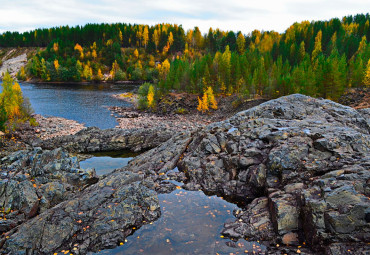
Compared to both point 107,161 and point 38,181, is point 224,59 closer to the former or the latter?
point 107,161

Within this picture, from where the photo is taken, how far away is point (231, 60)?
91125 millimetres

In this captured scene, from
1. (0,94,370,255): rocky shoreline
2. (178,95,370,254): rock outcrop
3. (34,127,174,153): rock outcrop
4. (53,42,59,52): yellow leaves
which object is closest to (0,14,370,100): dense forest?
(53,42,59,52): yellow leaves

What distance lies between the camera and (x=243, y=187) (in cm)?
1941

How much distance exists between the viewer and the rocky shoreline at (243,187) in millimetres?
13391

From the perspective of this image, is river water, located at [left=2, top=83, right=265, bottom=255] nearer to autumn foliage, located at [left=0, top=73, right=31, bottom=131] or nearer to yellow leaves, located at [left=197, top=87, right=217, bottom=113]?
autumn foliage, located at [left=0, top=73, right=31, bottom=131]

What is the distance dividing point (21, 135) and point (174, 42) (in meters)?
159

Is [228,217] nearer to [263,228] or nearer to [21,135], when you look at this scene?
[263,228]

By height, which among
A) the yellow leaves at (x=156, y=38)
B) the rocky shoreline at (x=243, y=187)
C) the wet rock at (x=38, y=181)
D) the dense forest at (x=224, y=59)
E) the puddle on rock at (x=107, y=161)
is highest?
the yellow leaves at (x=156, y=38)

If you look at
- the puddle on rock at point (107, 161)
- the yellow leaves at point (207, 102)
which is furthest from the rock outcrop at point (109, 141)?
the yellow leaves at point (207, 102)

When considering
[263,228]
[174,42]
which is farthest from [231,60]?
[174,42]

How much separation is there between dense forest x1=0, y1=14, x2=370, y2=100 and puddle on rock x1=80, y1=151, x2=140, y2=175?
47.3 m

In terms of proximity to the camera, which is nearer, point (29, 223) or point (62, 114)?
point (29, 223)

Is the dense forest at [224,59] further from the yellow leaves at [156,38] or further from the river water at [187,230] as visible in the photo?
the river water at [187,230]

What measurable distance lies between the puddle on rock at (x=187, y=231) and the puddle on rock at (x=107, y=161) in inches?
725
